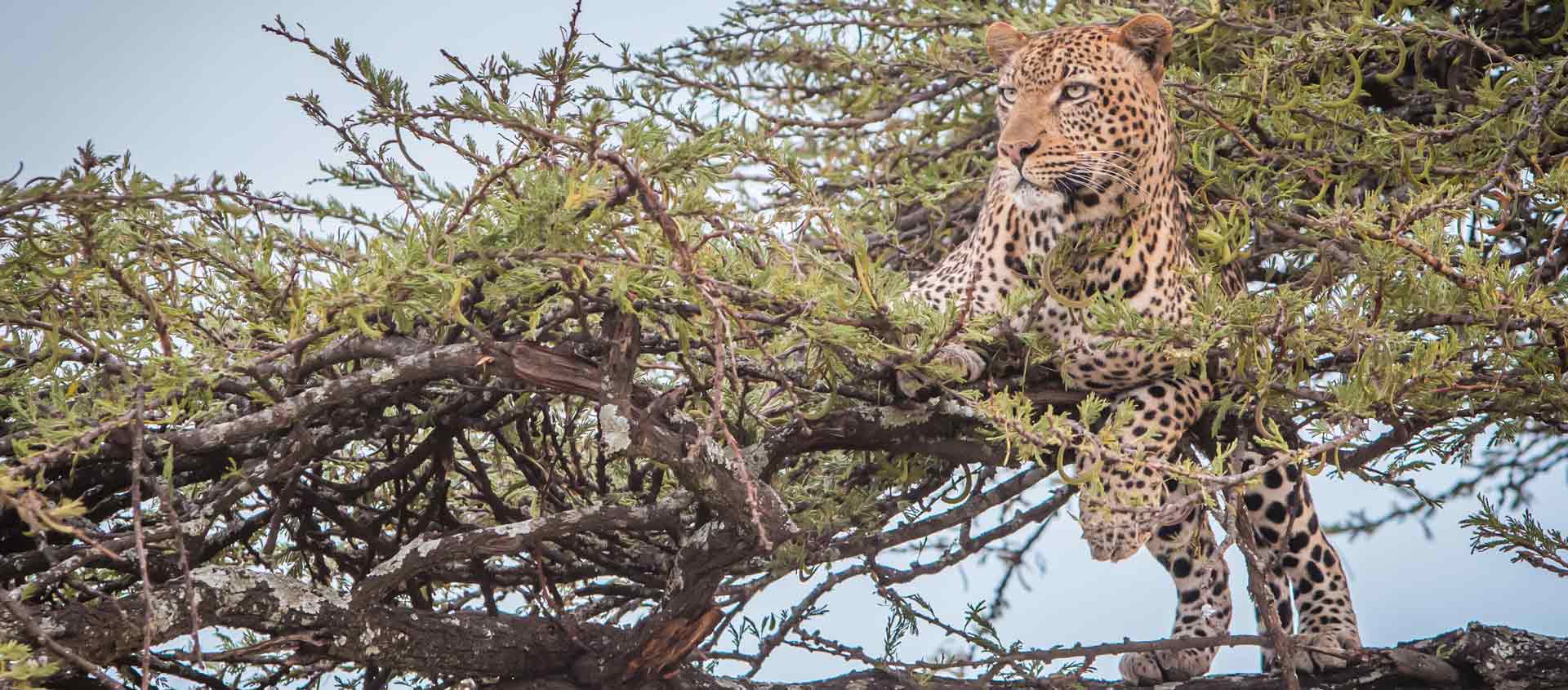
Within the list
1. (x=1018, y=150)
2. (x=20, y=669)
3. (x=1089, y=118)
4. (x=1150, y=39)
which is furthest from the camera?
(x=1150, y=39)

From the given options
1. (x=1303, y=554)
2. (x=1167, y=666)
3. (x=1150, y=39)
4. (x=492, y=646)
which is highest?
(x=1150, y=39)

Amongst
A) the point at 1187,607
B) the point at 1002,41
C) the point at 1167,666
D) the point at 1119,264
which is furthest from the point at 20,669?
the point at 1187,607

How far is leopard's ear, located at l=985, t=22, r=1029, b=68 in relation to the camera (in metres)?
4.46

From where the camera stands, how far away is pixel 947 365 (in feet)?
11.6

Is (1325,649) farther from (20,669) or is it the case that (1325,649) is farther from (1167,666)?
(20,669)

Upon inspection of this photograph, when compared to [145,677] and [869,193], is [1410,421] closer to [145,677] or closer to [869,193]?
[869,193]

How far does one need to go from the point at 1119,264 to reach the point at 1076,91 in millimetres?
494

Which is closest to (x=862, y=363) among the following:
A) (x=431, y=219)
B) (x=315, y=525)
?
(x=431, y=219)

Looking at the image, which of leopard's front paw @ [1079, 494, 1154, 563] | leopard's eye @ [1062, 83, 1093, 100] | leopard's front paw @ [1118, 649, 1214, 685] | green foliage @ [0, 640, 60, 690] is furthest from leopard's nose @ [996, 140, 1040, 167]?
green foliage @ [0, 640, 60, 690]

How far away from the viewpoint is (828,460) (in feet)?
16.4

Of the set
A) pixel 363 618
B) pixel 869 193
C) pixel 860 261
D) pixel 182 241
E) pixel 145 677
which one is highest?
pixel 869 193

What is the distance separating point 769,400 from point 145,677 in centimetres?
193

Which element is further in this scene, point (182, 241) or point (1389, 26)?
point (1389, 26)

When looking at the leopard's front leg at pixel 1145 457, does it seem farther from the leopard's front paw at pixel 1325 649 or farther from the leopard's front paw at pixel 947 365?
the leopard's front paw at pixel 1325 649
